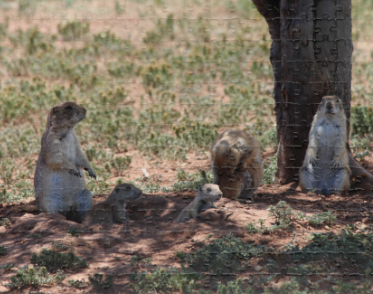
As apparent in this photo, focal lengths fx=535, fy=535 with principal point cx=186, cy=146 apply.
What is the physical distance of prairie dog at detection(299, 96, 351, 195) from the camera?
8102 mm

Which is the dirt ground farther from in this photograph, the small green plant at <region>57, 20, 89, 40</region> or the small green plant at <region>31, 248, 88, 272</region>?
the small green plant at <region>57, 20, 89, 40</region>

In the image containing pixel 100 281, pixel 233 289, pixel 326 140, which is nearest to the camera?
pixel 233 289

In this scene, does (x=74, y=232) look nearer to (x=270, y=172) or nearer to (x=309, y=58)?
(x=270, y=172)

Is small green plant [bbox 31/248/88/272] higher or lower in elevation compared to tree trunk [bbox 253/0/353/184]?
lower

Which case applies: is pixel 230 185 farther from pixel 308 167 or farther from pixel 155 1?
pixel 155 1

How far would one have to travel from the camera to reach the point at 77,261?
563 centimetres

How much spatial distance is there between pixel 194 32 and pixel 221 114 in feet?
17.9

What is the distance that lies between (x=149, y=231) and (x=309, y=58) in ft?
11.6

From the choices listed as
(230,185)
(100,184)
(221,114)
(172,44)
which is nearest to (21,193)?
(100,184)

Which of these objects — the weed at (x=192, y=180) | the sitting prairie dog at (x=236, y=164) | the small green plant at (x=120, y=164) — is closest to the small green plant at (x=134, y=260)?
the sitting prairie dog at (x=236, y=164)

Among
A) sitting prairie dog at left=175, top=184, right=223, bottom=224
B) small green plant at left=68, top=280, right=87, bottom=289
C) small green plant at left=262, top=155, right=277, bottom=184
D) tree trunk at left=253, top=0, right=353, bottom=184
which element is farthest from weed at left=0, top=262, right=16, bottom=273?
tree trunk at left=253, top=0, right=353, bottom=184

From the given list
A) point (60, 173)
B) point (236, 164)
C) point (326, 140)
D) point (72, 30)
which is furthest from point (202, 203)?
point (72, 30)

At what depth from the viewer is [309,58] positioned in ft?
26.0

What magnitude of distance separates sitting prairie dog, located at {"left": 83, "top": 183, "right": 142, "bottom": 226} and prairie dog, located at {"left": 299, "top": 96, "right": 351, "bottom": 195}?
103 inches
